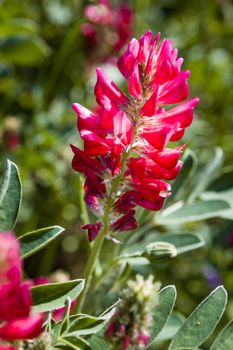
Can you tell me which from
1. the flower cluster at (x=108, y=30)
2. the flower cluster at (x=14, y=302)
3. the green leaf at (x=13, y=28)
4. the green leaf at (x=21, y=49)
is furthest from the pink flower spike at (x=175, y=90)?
the flower cluster at (x=108, y=30)

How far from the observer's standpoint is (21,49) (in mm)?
2730

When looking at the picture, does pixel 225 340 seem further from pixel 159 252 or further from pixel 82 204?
pixel 82 204

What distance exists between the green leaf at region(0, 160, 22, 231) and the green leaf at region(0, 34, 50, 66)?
1.41 metres

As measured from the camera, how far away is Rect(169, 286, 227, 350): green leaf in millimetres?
1331

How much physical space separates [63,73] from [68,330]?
216cm

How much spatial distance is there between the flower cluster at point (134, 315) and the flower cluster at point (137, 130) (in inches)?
10.8

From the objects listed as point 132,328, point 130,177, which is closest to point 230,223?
point 130,177

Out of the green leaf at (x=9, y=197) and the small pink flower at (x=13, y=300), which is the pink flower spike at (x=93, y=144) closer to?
the green leaf at (x=9, y=197)

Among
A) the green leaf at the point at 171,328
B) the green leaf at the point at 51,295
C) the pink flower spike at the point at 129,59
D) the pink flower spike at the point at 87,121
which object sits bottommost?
the green leaf at the point at 171,328

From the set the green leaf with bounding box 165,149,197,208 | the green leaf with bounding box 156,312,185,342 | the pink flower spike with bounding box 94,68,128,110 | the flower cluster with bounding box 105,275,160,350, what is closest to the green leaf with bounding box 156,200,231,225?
the green leaf with bounding box 165,149,197,208

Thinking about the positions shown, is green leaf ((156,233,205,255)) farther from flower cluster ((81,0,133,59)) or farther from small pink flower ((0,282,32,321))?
flower cluster ((81,0,133,59))

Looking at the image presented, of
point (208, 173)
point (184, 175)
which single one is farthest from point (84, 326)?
point (208, 173)

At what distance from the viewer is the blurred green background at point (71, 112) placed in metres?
2.69

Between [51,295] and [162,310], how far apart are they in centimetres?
19
